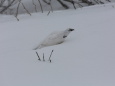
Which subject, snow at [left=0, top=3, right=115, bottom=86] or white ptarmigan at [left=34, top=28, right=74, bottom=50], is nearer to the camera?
snow at [left=0, top=3, right=115, bottom=86]

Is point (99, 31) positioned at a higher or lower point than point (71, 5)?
higher

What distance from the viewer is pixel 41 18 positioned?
3346 mm

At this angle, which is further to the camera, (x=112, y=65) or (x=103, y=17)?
(x=103, y=17)

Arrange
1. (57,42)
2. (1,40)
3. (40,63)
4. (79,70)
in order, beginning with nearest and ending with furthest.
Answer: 1. (79,70)
2. (40,63)
3. (57,42)
4. (1,40)

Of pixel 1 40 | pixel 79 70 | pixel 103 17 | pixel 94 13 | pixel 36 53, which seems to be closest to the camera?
A: pixel 79 70

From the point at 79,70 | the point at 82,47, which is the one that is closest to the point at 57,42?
the point at 82,47

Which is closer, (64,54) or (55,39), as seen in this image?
(64,54)

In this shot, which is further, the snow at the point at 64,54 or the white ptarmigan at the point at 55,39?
the white ptarmigan at the point at 55,39

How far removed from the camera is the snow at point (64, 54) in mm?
1633

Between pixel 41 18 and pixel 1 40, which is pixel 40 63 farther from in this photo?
pixel 41 18

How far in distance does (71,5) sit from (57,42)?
77.1 inches

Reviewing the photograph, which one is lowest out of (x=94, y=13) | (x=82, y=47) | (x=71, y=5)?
(x=71, y=5)

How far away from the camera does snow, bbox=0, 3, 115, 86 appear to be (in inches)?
64.3

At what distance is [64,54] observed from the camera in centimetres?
204
